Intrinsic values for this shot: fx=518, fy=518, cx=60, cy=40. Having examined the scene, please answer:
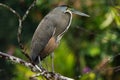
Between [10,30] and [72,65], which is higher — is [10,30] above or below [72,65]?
above

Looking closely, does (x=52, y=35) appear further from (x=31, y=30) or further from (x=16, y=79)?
Answer: (x=31, y=30)

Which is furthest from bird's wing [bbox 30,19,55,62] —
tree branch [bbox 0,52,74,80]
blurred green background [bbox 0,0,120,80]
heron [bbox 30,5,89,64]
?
blurred green background [bbox 0,0,120,80]

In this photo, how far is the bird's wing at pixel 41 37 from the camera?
3.06 m

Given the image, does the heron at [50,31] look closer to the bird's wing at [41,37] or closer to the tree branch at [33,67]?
the bird's wing at [41,37]

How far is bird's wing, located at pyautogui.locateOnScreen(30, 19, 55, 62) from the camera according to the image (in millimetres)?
3062

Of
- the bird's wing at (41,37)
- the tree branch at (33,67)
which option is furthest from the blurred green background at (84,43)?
the tree branch at (33,67)

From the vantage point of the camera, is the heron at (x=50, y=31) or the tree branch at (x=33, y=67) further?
the heron at (x=50, y=31)

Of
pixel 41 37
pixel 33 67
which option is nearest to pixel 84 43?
pixel 41 37

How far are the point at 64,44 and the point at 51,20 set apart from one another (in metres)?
4.01

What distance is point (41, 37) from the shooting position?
10.2 feet

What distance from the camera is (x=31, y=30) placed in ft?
27.2

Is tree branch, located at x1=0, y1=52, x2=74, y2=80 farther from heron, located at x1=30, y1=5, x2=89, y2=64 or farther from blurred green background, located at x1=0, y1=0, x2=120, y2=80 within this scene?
blurred green background, located at x1=0, y1=0, x2=120, y2=80

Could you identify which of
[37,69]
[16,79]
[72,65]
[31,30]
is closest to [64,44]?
[72,65]

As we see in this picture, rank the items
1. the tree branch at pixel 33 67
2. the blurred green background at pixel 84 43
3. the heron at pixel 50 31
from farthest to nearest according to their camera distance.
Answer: the blurred green background at pixel 84 43
the heron at pixel 50 31
the tree branch at pixel 33 67
